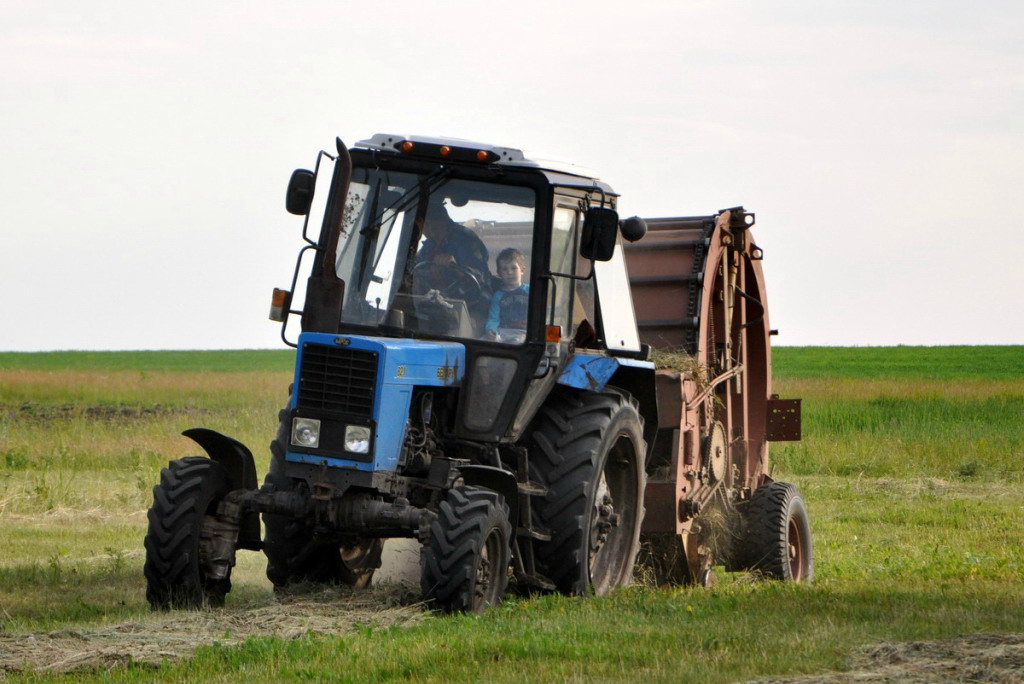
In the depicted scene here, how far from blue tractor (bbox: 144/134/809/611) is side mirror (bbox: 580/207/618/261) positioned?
14mm

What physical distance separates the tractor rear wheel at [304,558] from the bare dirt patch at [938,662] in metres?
3.55

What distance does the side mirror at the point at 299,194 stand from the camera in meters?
8.56

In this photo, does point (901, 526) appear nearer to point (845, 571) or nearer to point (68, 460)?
point (845, 571)

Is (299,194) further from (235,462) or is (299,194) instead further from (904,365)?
(904,365)

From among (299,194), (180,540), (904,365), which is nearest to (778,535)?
(299,194)

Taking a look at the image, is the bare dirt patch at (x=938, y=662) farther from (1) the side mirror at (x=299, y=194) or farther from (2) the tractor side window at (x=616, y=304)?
(1) the side mirror at (x=299, y=194)

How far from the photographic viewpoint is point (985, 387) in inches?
1335

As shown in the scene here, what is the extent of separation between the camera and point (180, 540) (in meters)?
7.98

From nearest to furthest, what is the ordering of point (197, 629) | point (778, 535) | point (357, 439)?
point (197, 629)
point (357, 439)
point (778, 535)

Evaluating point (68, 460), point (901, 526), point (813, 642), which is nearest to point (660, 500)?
point (813, 642)

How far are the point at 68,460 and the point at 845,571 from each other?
11237 mm

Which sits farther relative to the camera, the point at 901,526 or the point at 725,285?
the point at 901,526

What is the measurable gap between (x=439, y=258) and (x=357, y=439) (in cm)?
146

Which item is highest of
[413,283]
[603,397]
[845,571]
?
[413,283]
